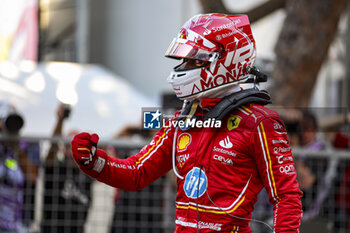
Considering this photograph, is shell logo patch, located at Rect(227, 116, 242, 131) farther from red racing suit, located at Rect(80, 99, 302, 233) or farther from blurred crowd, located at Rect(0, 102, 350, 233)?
blurred crowd, located at Rect(0, 102, 350, 233)

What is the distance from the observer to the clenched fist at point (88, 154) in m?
2.74

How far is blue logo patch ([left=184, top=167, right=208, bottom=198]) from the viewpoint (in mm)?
2818

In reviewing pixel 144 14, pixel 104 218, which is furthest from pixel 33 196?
pixel 144 14

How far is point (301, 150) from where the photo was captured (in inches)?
233

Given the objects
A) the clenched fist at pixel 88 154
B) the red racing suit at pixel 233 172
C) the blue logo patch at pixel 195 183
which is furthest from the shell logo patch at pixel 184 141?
the clenched fist at pixel 88 154

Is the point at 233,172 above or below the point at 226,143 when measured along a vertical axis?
below

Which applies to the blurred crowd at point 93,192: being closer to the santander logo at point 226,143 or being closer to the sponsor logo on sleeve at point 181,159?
the sponsor logo on sleeve at point 181,159

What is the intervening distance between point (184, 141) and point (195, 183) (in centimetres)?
21

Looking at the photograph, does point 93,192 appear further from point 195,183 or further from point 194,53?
point 194,53

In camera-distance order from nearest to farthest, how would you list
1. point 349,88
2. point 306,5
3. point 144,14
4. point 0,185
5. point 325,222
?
point 325,222 → point 0,185 → point 306,5 → point 349,88 → point 144,14

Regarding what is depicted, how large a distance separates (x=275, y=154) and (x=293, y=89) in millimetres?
4398

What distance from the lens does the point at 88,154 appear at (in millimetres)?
2756

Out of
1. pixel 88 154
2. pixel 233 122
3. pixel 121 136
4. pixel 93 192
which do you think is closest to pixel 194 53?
pixel 233 122

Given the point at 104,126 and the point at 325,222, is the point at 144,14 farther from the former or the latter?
the point at 325,222
